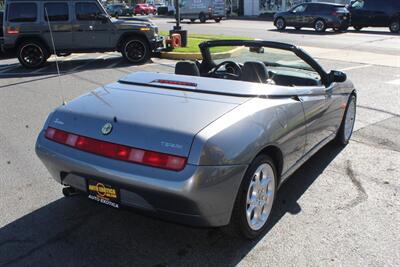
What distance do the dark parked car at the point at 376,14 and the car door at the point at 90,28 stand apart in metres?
17.2

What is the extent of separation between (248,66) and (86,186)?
1796mm

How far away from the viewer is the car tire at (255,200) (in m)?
3.14

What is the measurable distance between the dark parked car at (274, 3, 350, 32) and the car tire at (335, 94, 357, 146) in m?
19.9

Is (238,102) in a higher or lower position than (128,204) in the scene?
higher

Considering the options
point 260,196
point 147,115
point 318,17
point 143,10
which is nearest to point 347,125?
point 260,196

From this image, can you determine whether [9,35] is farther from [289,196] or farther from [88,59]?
[289,196]

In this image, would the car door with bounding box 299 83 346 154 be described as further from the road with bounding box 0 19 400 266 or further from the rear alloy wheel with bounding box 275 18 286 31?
the rear alloy wheel with bounding box 275 18 286 31

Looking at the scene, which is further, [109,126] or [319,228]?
[319,228]

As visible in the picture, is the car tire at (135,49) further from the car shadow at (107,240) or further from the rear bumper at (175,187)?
the rear bumper at (175,187)

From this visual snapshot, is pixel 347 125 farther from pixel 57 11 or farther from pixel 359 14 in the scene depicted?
pixel 359 14

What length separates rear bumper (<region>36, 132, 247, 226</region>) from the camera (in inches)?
110

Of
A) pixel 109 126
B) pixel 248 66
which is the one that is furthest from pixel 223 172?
pixel 248 66

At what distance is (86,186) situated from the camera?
3.24 meters

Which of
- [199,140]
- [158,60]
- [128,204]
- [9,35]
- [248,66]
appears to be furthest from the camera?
[158,60]
